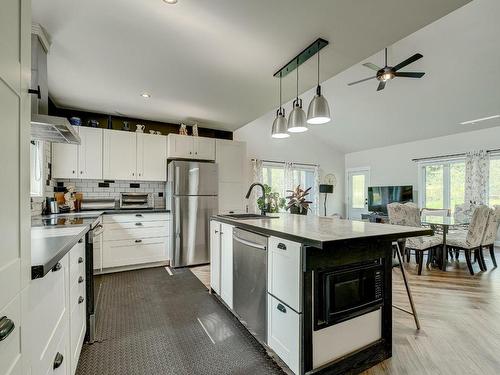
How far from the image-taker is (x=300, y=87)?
298 cm

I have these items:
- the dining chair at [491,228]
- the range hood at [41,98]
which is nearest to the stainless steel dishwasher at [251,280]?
the range hood at [41,98]

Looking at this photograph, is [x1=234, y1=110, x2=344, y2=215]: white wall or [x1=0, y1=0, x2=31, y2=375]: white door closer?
[x1=0, y1=0, x2=31, y2=375]: white door

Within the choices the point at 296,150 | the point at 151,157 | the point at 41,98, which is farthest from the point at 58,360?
the point at 296,150

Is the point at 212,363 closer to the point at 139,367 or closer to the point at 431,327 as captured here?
the point at 139,367

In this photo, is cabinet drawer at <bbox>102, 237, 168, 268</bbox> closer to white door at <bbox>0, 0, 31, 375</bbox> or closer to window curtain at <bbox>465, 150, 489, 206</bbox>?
white door at <bbox>0, 0, 31, 375</bbox>

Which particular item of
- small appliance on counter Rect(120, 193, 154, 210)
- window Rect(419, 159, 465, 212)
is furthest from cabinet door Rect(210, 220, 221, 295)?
window Rect(419, 159, 465, 212)

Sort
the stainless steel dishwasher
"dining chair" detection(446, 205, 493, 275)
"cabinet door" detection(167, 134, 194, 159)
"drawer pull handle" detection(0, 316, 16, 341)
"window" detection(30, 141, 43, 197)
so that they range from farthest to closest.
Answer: "cabinet door" detection(167, 134, 194, 159), "dining chair" detection(446, 205, 493, 275), "window" detection(30, 141, 43, 197), the stainless steel dishwasher, "drawer pull handle" detection(0, 316, 16, 341)

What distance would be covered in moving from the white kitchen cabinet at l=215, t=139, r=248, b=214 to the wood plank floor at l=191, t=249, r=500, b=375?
1575mm

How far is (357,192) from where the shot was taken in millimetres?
7734

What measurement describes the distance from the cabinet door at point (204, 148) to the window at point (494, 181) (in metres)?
5.78

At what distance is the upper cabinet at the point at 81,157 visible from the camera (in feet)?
11.5

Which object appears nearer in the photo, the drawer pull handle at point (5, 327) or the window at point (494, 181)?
the drawer pull handle at point (5, 327)

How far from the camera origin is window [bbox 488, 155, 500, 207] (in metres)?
5.10

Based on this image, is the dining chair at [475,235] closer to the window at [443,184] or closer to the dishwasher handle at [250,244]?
the window at [443,184]
